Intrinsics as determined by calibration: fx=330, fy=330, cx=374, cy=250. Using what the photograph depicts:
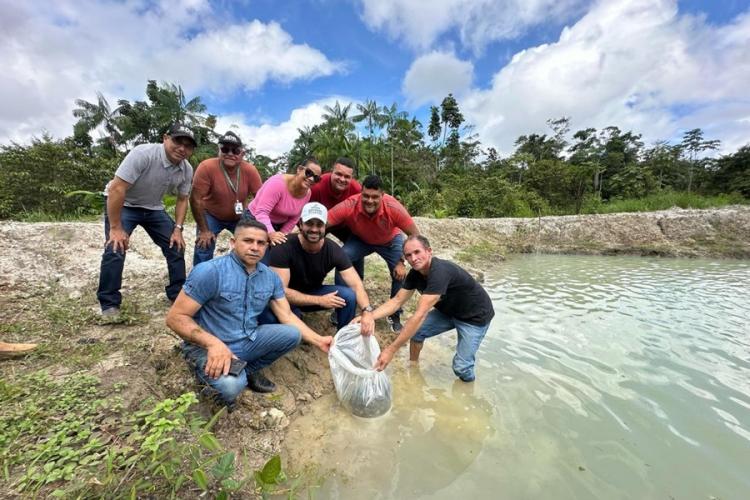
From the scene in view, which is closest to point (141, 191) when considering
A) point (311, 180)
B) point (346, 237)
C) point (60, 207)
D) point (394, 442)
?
point (311, 180)

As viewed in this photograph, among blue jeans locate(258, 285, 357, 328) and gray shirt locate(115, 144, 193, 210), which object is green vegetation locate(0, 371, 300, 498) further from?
gray shirt locate(115, 144, 193, 210)

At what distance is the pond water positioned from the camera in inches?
72.4

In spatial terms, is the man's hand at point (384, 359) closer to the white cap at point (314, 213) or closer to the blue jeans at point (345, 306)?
the blue jeans at point (345, 306)

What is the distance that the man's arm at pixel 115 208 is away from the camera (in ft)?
9.07

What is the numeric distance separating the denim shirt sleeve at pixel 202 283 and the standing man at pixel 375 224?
Result: 146cm

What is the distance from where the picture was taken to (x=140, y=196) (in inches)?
117

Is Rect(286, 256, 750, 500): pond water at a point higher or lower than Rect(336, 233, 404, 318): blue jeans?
lower

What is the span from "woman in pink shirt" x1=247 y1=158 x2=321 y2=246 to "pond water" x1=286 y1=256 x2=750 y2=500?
5.73ft

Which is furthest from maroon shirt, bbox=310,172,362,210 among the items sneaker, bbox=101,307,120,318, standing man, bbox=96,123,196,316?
sneaker, bbox=101,307,120,318

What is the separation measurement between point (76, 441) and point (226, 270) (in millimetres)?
1058

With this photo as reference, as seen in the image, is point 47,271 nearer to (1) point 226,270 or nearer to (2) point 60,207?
(1) point 226,270

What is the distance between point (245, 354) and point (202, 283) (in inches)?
22.6

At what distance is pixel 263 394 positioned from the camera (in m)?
2.41

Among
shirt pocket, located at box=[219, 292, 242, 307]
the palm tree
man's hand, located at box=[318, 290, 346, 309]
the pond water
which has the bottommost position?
the pond water
